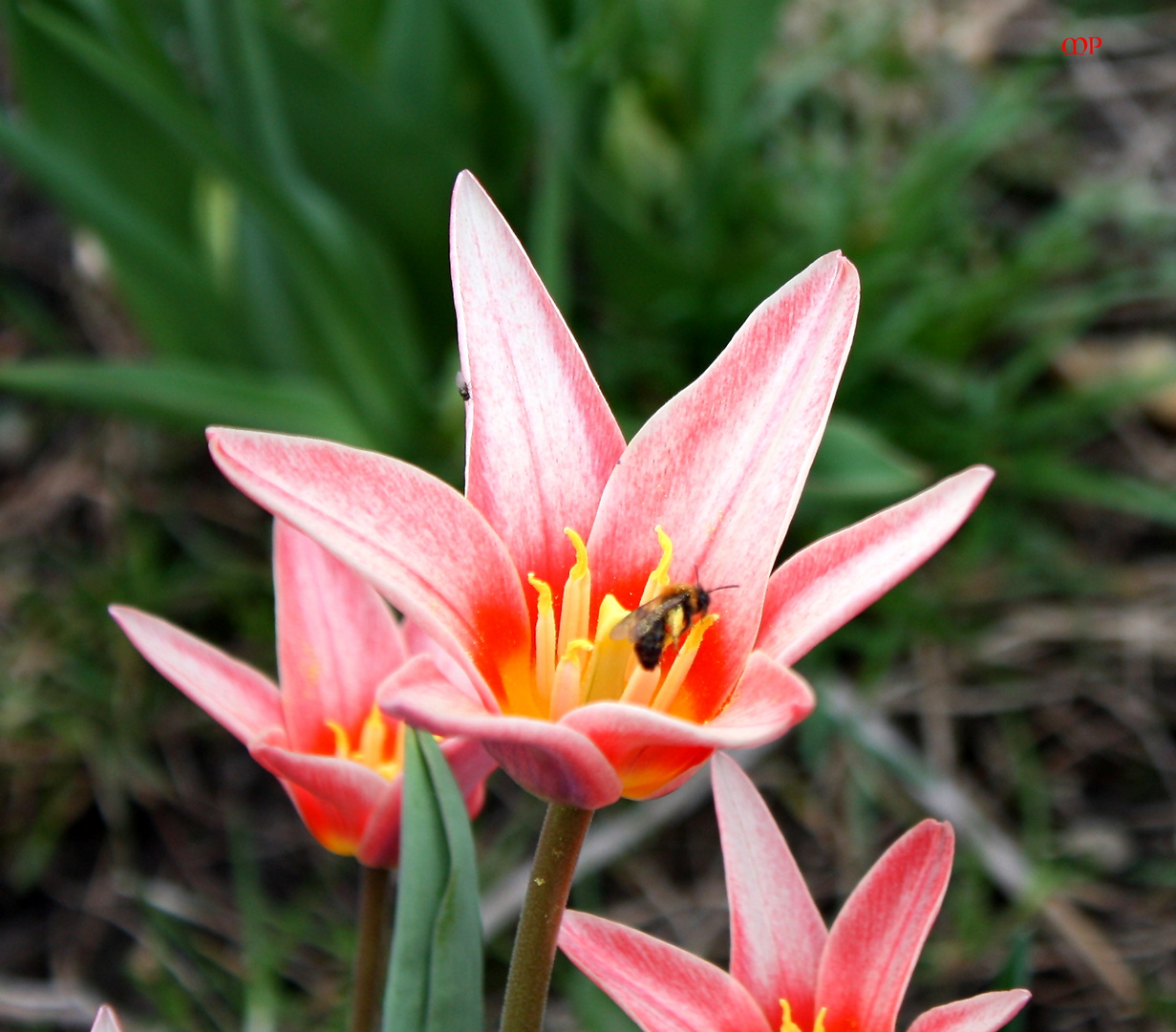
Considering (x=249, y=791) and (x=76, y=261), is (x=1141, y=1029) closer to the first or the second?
(x=249, y=791)

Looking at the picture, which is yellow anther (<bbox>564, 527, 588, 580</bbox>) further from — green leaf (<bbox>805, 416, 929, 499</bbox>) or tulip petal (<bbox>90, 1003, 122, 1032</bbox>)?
green leaf (<bbox>805, 416, 929, 499</bbox>)

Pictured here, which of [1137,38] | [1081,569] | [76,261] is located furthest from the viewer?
[1137,38]

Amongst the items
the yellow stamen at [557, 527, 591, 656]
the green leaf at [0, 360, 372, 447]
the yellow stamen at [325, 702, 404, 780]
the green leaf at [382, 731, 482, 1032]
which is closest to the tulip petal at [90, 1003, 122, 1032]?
the green leaf at [382, 731, 482, 1032]

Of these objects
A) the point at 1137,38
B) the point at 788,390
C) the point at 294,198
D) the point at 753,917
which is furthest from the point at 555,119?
the point at 1137,38

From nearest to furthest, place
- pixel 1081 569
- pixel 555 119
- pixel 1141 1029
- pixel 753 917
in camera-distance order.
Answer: pixel 753 917 < pixel 1141 1029 < pixel 555 119 < pixel 1081 569

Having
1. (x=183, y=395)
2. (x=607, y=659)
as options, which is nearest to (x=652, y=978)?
(x=607, y=659)

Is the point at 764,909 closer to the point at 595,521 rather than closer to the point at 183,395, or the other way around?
the point at 595,521
